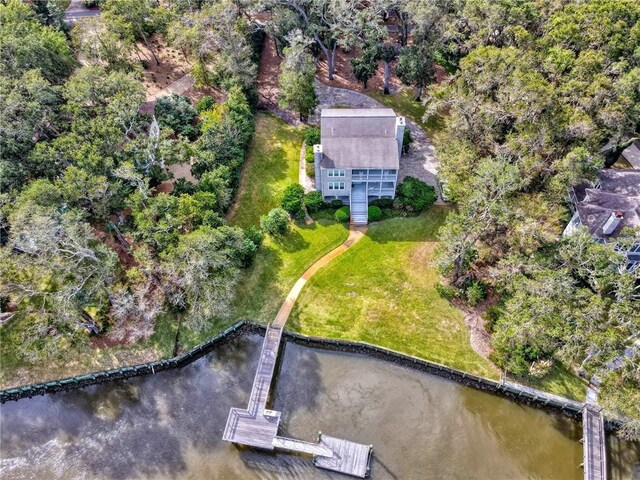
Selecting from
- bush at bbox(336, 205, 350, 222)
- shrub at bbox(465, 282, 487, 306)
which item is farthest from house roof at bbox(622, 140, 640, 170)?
bush at bbox(336, 205, 350, 222)

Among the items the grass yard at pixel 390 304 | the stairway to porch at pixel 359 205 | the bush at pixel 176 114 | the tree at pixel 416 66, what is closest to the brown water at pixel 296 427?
the grass yard at pixel 390 304

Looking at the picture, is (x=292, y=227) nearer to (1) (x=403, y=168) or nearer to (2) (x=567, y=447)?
(1) (x=403, y=168)

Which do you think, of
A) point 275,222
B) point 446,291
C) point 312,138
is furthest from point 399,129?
point 446,291

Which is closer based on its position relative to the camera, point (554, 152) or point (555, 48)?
point (554, 152)

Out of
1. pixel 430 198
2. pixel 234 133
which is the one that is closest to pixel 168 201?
pixel 234 133

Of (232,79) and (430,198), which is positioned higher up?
(232,79)

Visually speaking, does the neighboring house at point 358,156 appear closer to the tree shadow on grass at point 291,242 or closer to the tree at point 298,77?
the tree shadow on grass at point 291,242
